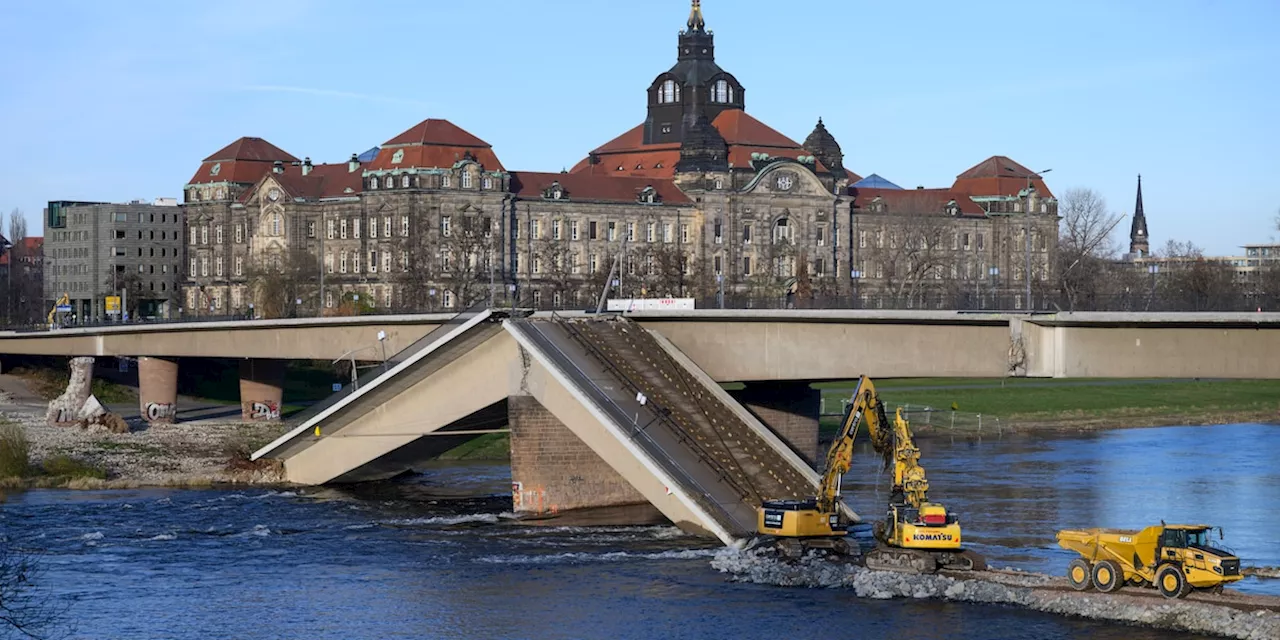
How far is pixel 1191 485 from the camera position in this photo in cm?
7369

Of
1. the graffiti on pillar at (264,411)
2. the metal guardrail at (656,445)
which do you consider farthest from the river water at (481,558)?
the graffiti on pillar at (264,411)

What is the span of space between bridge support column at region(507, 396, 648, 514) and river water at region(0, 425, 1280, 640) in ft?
5.28

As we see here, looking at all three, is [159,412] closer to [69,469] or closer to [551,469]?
[69,469]

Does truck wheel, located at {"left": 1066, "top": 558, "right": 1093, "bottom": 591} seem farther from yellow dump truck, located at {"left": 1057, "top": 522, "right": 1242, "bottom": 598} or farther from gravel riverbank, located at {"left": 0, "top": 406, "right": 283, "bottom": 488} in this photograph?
gravel riverbank, located at {"left": 0, "top": 406, "right": 283, "bottom": 488}

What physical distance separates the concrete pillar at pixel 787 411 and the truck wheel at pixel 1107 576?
24.7m

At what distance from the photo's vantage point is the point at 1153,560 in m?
47.6

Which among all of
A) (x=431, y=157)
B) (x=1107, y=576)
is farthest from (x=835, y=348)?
(x=431, y=157)

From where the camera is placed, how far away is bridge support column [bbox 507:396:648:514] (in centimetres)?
6575

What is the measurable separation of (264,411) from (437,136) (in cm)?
8492

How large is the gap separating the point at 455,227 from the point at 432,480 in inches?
3971

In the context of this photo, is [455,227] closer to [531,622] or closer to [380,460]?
[380,460]

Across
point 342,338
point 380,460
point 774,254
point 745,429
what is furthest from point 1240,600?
point 774,254

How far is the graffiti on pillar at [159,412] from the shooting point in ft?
323

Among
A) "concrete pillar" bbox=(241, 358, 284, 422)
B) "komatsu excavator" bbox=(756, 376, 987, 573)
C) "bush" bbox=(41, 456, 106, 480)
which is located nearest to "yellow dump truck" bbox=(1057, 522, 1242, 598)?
"komatsu excavator" bbox=(756, 376, 987, 573)
